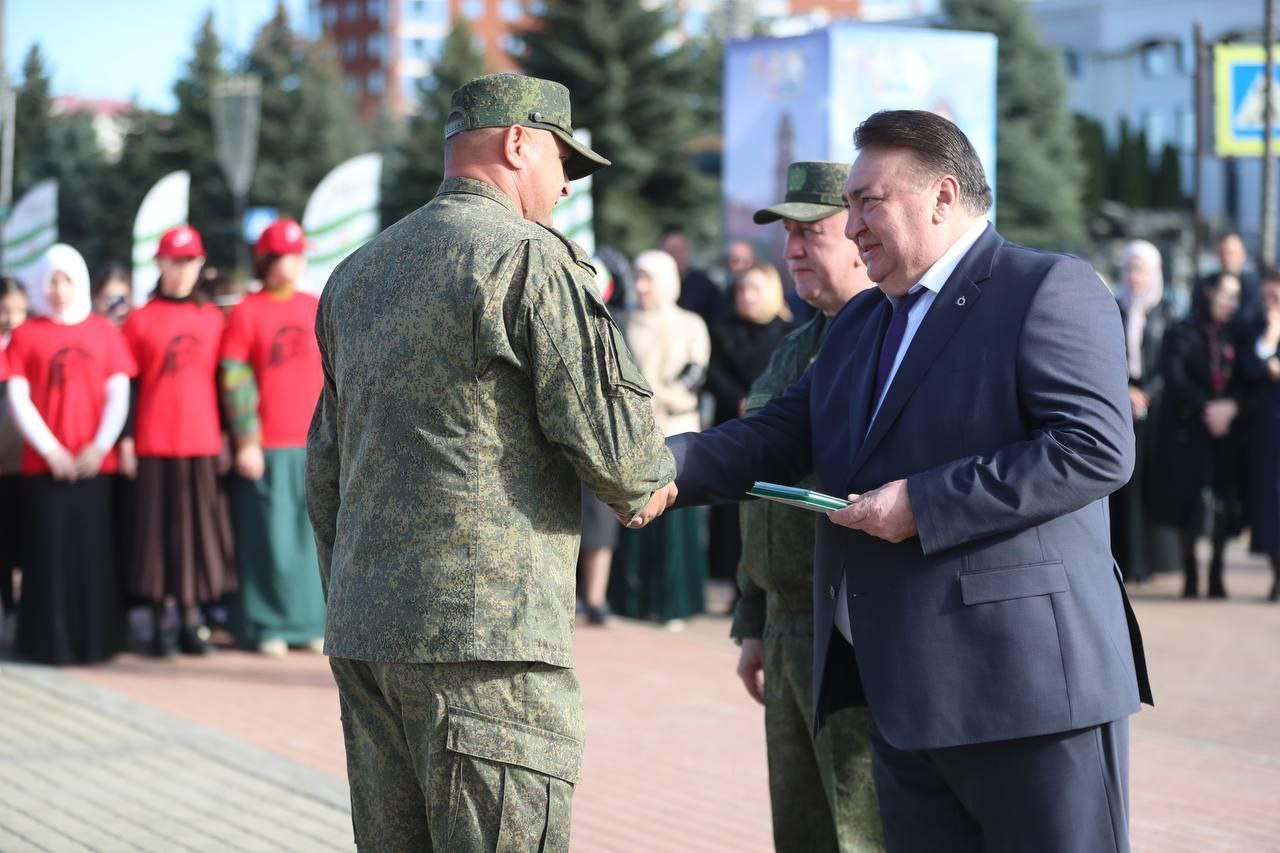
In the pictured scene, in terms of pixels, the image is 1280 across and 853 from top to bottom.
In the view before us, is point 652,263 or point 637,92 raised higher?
point 637,92

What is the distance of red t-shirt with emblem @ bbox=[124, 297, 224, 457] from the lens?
8.73 metres

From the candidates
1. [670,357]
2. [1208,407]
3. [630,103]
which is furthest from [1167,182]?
[670,357]

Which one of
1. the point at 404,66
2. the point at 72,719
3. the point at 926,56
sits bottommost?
the point at 72,719

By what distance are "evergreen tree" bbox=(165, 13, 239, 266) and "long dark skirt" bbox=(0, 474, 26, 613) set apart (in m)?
36.5

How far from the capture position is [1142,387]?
11.1m

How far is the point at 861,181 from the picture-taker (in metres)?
3.36

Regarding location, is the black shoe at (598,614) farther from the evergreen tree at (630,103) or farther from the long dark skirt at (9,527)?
the evergreen tree at (630,103)

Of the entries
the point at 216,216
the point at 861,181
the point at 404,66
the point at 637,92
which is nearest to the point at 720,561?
the point at 861,181

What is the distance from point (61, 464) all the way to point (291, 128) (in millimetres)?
40836

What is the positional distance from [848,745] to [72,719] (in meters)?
4.52

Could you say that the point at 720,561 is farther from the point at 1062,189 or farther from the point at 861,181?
the point at 1062,189

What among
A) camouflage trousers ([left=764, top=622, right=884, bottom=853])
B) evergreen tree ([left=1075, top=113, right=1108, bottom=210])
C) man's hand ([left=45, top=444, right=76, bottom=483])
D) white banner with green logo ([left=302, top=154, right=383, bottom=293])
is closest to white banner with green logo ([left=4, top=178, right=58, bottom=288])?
white banner with green logo ([left=302, top=154, right=383, bottom=293])

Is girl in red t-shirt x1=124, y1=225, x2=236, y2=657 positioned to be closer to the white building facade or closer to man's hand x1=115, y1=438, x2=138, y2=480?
man's hand x1=115, y1=438, x2=138, y2=480

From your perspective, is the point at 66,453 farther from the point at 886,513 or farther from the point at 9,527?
the point at 886,513
